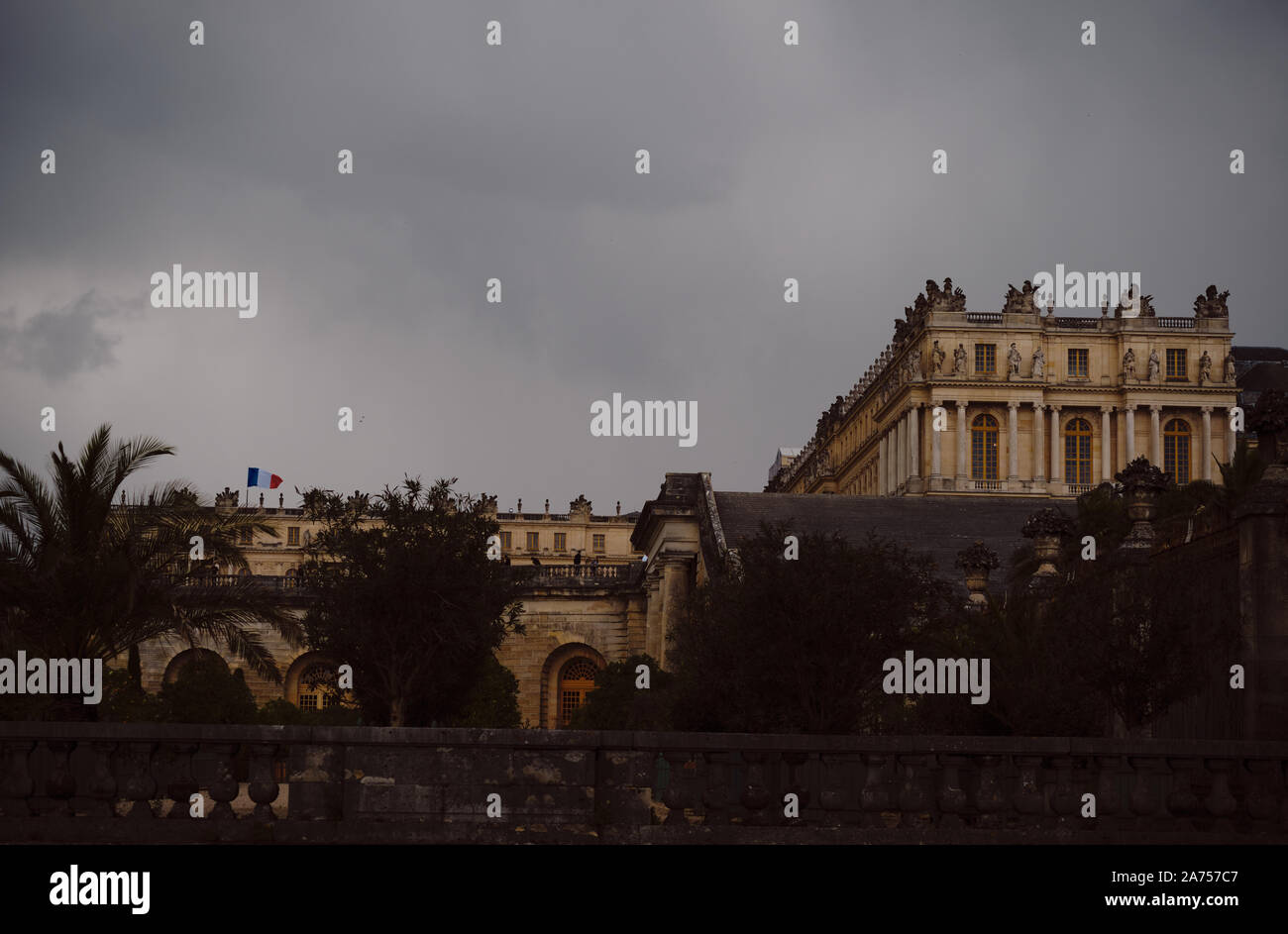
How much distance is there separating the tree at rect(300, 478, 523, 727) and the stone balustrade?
2587 cm

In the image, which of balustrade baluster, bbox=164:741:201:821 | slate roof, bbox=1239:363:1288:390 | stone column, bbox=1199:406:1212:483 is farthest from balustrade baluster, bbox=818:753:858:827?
slate roof, bbox=1239:363:1288:390

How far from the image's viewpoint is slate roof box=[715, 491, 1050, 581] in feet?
157

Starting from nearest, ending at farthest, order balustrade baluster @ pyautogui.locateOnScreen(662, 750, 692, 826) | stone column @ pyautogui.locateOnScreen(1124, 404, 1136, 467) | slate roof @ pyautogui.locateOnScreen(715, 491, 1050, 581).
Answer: balustrade baluster @ pyautogui.locateOnScreen(662, 750, 692, 826) < slate roof @ pyautogui.locateOnScreen(715, 491, 1050, 581) < stone column @ pyautogui.locateOnScreen(1124, 404, 1136, 467)

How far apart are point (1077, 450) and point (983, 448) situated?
6416 mm

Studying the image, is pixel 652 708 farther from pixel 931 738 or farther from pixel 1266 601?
pixel 931 738

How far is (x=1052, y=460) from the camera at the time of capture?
101 m

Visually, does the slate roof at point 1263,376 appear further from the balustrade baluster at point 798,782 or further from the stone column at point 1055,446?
the balustrade baluster at point 798,782

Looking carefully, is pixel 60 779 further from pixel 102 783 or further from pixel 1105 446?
pixel 1105 446

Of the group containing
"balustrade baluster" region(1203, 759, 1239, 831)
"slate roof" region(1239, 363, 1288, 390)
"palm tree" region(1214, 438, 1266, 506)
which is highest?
"slate roof" region(1239, 363, 1288, 390)

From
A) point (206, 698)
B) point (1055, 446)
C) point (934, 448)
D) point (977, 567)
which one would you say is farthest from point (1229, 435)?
point (206, 698)

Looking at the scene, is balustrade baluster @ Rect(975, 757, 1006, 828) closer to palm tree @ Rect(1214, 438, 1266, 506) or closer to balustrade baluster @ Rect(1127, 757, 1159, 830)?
balustrade baluster @ Rect(1127, 757, 1159, 830)

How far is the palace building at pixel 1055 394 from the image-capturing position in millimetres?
100062
